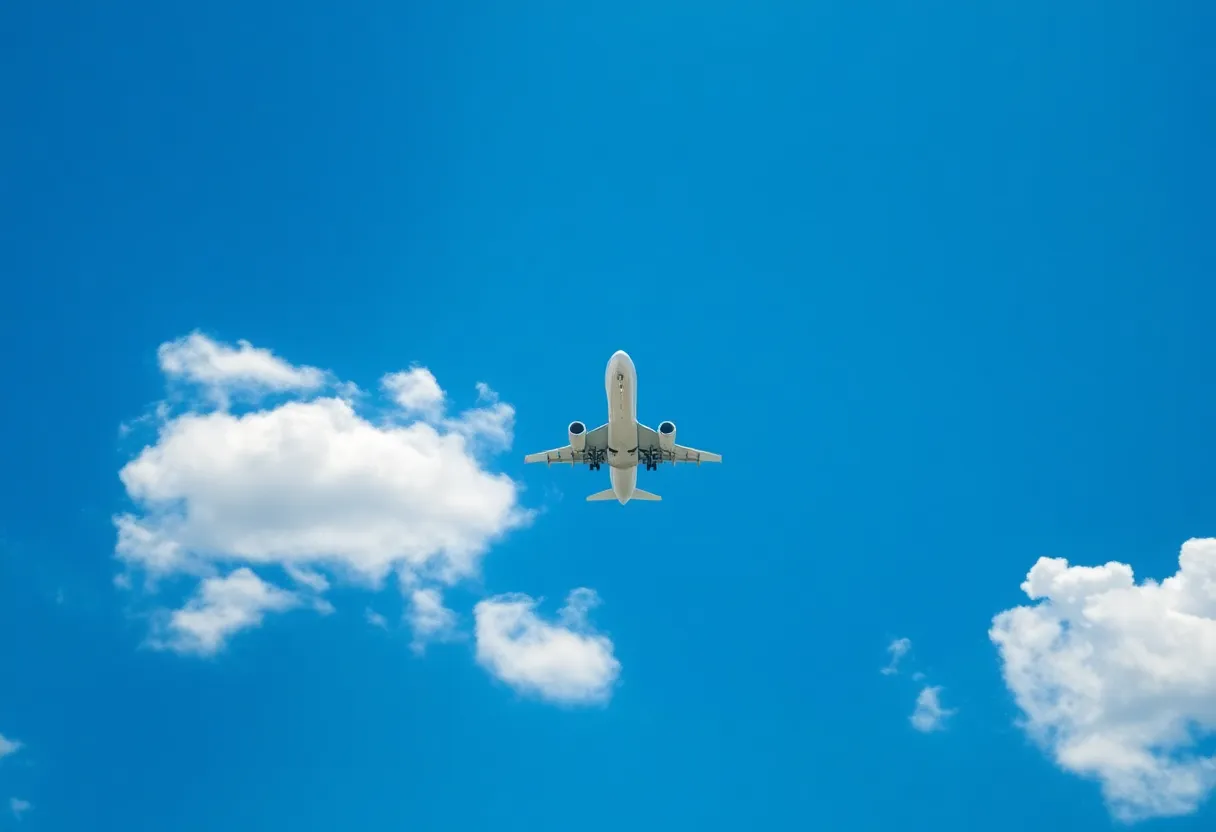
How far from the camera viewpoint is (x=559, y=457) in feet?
261

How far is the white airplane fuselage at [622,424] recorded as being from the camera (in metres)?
66.4

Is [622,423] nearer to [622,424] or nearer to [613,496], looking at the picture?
[622,424]

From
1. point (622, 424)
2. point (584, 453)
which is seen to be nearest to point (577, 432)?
point (584, 453)

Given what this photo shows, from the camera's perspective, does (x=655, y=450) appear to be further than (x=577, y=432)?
Yes

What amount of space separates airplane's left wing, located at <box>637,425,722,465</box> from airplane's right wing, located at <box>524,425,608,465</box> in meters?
2.26

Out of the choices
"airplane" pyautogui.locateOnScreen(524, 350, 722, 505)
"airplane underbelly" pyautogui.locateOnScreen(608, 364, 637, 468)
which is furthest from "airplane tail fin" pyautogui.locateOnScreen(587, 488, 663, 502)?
"airplane underbelly" pyautogui.locateOnScreen(608, 364, 637, 468)

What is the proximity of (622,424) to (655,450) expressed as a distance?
274 inches

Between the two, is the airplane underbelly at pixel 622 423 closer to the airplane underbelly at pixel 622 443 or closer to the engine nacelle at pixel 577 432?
the airplane underbelly at pixel 622 443

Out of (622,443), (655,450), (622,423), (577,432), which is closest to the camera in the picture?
(622,423)

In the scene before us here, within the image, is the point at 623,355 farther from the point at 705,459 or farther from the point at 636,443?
the point at 705,459

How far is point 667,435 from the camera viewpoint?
2970 inches

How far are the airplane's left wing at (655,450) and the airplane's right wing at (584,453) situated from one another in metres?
2.26

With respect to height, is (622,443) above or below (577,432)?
below

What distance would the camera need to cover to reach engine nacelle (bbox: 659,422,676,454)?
75250 mm
